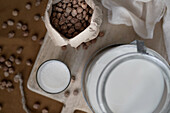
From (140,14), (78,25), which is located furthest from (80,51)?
(140,14)

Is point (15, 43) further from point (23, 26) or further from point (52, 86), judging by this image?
point (52, 86)

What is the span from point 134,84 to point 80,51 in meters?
0.24

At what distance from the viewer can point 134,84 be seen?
0.51 metres

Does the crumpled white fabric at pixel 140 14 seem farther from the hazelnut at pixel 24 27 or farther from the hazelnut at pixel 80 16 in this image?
the hazelnut at pixel 24 27

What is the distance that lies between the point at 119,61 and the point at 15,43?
44cm

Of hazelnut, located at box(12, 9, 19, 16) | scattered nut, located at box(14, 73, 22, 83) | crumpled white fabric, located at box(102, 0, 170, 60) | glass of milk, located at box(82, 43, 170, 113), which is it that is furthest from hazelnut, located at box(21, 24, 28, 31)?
glass of milk, located at box(82, 43, 170, 113)

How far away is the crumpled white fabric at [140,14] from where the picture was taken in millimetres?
667

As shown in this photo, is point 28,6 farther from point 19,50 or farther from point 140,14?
point 140,14

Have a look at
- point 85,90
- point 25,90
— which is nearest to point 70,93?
point 85,90

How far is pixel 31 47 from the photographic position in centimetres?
79

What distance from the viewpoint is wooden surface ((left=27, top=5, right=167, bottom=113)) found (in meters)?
0.70

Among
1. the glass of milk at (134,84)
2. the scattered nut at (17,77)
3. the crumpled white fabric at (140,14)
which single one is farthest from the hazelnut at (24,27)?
the glass of milk at (134,84)

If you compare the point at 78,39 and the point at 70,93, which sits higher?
the point at 78,39

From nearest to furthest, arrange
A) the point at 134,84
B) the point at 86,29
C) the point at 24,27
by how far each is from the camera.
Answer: the point at 134,84 < the point at 86,29 < the point at 24,27
